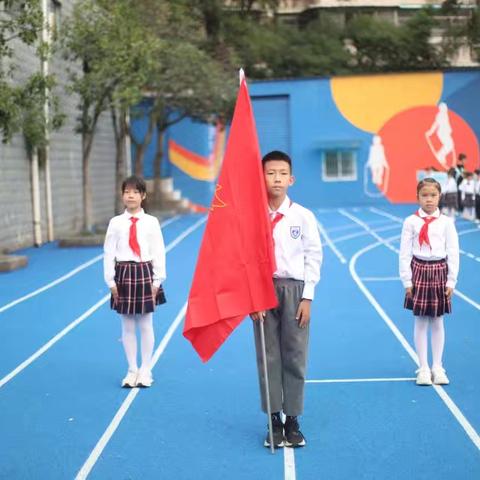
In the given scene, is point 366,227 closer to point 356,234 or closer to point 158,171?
point 356,234

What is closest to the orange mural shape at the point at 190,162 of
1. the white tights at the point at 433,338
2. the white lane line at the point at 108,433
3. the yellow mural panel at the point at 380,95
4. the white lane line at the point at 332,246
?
the yellow mural panel at the point at 380,95

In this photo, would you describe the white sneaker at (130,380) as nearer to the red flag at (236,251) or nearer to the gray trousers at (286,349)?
the red flag at (236,251)

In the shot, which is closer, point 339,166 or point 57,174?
point 57,174

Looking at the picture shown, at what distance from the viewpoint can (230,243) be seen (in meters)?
5.47

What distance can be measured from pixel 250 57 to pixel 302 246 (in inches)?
1661

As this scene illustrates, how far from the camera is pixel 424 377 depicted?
6938mm

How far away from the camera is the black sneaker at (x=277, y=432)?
18.0 ft

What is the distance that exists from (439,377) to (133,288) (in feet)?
8.30

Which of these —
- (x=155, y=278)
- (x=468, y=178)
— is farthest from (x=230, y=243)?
(x=468, y=178)

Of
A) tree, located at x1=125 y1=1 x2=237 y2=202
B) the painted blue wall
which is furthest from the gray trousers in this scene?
the painted blue wall

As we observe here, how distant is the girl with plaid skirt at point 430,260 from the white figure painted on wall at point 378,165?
28.2 m

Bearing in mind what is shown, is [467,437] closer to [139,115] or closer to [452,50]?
[139,115]

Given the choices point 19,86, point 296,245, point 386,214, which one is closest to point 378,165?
point 386,214

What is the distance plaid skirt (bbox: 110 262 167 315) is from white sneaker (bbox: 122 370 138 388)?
20.9 inches
